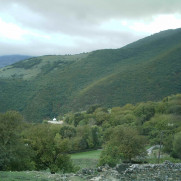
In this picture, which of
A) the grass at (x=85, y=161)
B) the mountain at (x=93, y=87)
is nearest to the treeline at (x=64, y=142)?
the grass at (x=85, y=161)

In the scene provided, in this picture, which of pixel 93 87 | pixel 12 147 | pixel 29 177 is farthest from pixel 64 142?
pixel 93 87

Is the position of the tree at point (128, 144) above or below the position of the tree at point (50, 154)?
below

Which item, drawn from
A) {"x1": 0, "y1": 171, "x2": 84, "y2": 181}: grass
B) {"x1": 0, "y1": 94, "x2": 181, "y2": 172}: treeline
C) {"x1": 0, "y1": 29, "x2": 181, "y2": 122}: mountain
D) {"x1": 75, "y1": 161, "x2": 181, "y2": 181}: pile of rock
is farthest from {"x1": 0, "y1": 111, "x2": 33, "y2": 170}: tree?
{"x1": 0, "y1": 29, "x2": 181, "y2": 122}: mountain

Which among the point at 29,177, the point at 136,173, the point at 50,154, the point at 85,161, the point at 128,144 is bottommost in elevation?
the point at 85,161

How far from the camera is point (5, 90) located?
154625 millimetres

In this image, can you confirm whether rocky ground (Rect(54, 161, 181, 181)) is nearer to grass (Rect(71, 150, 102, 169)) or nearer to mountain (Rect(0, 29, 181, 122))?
grass (Rect(71, 150, 102, 169))

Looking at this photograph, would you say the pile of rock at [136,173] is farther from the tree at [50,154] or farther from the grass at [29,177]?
the tree at [50,154]

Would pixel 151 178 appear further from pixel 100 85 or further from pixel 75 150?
pixel 100 85

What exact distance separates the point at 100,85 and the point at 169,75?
118ft

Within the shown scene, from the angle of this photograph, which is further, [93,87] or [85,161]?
[93,87]

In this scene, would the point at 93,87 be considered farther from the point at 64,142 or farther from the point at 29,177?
the point at 29,177

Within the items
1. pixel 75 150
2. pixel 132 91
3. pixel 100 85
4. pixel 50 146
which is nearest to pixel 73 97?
pixel 100 85

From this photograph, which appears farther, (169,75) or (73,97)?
(73,97)

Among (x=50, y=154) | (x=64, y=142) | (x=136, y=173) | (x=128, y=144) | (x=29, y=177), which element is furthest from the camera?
(x=128, y=144)
